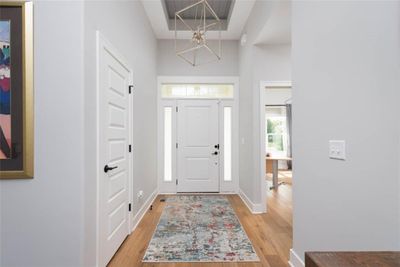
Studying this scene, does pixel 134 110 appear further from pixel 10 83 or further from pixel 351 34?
pixel 351 34

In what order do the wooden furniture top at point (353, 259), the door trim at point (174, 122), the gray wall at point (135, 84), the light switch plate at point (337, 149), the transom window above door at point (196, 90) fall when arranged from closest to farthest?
the wooden furniture top at point (353, 259), the light switch plate at point (337, 149), the gray wall at point (135, 84), the door trim at point (174, 122), the transom window above door at point (196, 90)

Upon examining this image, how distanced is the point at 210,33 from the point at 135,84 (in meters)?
2.27

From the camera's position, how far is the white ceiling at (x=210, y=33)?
3.56 metres

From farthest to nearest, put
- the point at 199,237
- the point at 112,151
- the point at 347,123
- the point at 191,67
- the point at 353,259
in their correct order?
the point at 191,67 < the point at 199,237 < the point at 112,151 < the point at 347,123 < the point at 353,259

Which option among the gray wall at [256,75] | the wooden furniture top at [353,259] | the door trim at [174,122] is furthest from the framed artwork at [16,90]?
the door trim at [174,122]

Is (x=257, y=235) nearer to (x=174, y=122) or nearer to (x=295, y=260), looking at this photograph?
(x=295, y=260)

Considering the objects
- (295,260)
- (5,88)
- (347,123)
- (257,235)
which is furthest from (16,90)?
(257,235)

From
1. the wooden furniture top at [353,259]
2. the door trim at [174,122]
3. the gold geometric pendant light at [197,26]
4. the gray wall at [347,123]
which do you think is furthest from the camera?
the door trim at [174,122]

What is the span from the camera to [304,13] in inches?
77.0

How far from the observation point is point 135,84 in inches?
124

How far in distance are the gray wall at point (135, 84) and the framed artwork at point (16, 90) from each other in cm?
38

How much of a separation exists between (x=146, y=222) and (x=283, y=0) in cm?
335

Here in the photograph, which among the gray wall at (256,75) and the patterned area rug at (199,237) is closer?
the patterned area rug at (199,237)

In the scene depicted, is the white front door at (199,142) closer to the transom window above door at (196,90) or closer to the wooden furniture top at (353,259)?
the transom window above door at (196,90)
